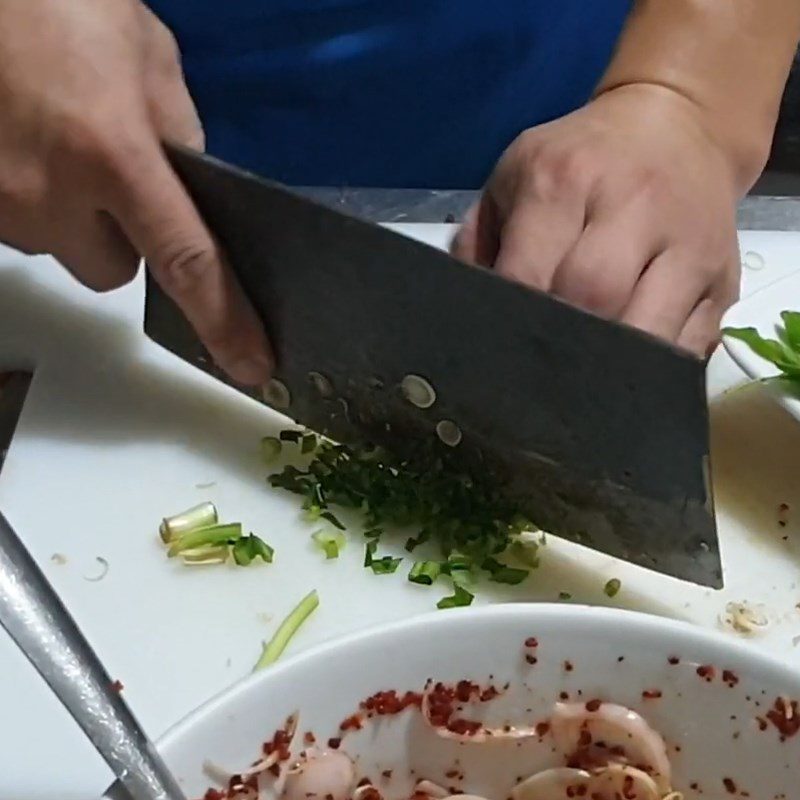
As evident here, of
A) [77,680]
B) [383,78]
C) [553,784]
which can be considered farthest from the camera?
[383,78]

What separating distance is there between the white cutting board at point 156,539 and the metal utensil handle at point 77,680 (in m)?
0.13

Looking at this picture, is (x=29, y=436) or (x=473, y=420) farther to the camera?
(x=29, y=436)

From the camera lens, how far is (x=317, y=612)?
2.22 feet

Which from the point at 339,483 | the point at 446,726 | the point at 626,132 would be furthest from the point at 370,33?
the point at 446,726

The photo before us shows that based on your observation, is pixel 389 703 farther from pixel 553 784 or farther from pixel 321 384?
pixel 321 384

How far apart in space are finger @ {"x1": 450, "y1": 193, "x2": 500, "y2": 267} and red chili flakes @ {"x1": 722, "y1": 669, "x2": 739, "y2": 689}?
0.32 m

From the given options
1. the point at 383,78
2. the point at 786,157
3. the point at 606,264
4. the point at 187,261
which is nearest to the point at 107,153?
the point at 187,261

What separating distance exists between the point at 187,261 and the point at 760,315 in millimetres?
352

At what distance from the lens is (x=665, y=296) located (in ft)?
2.29

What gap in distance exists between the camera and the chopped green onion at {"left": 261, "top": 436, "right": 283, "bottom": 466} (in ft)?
2.50

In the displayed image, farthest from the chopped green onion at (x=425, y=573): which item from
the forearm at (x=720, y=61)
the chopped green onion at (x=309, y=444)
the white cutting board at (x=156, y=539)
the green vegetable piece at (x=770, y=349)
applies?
the forearm at (x=720, y=61)

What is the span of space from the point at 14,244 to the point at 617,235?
0.37 metres

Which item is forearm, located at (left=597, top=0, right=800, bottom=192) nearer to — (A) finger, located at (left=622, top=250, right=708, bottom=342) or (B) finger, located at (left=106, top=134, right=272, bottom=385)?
(A) finger, located at (left=622, top=250, right=708, bottom=342)

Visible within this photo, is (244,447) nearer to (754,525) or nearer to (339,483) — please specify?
(339,483)
